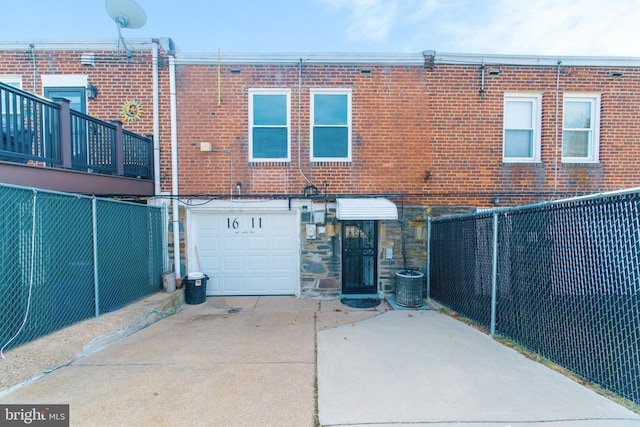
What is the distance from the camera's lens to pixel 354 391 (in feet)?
10.6

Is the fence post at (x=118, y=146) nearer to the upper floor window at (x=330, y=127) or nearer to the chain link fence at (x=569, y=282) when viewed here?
the upper floor window at (x=330, y=127)

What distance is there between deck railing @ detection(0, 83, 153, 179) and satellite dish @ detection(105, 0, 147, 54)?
8.14 feet

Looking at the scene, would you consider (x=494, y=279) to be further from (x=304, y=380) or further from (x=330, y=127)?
(x=330, y=127)

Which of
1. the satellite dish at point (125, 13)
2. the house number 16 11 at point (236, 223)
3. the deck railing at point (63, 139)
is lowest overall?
the house number 16 11 at point (236, 223)

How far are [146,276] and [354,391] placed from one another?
4.99 metres

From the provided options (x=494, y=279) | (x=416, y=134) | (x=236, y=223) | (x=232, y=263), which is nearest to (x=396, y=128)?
(x=416, y=134)

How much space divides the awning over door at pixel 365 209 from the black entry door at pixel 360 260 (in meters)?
0.85

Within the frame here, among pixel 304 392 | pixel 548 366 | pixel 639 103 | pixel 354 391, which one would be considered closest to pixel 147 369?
pixel 304 392

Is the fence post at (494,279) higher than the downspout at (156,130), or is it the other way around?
the downspout at (156,130)

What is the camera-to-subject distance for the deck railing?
4199 mm

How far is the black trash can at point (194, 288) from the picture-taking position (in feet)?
22.0

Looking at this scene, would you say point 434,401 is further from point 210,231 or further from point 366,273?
point 210,231

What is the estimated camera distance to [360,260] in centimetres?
735

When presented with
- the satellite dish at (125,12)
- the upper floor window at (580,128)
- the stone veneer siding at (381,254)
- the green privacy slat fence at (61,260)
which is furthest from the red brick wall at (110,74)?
the upper floor window at (580,128)
